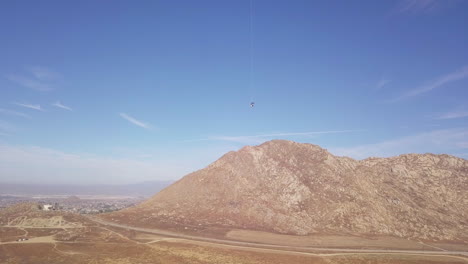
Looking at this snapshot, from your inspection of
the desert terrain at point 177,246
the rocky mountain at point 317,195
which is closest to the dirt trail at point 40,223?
the desert terrain at point 177,246

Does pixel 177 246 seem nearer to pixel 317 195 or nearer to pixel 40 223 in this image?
pixel 40 223

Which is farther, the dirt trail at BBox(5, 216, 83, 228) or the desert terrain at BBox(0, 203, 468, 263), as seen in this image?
the dirt trail at BBox(5, 216, 83, 228)

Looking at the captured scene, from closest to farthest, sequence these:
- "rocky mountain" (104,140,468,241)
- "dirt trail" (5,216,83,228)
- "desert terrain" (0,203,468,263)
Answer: "desert terrain" (0,203,468,263) < "dirt trail" (5,216,83,228) < "rocky mountain" (104,140,468,241)

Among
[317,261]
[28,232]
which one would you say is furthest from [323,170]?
[28,232]

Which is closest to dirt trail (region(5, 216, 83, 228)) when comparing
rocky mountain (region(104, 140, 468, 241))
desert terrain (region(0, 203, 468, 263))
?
desert terrain (region(0, 203, 468, 263))

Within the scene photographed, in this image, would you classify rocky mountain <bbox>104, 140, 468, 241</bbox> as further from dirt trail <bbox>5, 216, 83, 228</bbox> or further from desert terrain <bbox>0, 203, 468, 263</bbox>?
dirt trail <bbox>5, 216, 83, 228</bbox>

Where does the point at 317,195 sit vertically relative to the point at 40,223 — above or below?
above

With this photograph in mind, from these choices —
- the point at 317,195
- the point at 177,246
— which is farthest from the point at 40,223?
the point at 317,195

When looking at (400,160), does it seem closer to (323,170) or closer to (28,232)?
(323,170)
